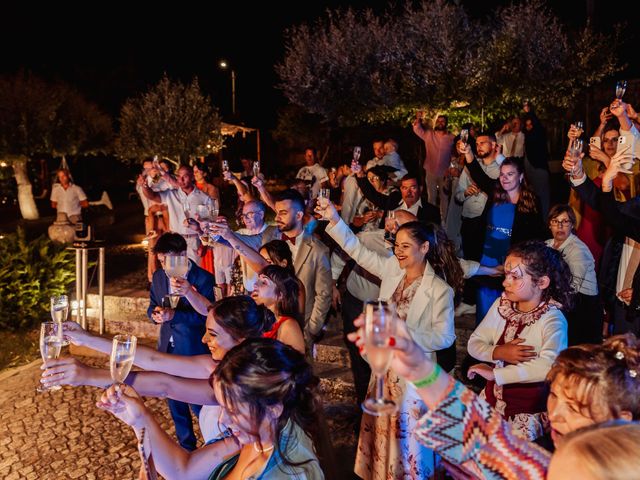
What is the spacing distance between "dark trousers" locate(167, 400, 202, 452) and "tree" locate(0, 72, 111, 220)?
71.1 ft

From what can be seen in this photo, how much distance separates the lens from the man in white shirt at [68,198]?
13086mm

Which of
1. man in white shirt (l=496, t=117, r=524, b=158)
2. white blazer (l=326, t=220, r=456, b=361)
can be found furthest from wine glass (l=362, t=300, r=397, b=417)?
man in white shirt (l=496, t=117, r=524, b=158)

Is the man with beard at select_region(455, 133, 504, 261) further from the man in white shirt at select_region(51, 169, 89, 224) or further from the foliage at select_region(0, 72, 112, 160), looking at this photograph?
the foliage at select_region(0, 72, 112, 160)

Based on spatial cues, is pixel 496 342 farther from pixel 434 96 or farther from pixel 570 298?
pixel 434 96

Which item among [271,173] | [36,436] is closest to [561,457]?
Answer: [36,436]

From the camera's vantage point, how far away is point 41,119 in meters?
24.2

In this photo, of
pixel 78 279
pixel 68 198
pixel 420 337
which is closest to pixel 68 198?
pixel 68 198

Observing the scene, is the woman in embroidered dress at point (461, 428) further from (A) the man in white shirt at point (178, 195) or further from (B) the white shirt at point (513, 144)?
(B) the white shirt at point (513, 144)

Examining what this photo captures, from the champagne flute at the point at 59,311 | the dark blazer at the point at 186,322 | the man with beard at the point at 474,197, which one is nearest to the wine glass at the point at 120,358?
the champagne flute at the point at 59,311

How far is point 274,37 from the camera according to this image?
148 ft

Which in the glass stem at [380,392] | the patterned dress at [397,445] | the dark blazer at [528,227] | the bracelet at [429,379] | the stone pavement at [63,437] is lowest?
the stone pavement at [63,437]

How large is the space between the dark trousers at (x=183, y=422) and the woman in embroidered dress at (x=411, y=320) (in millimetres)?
1656

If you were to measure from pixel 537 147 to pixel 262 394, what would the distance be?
6388 millimetres

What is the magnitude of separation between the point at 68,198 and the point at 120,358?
1161 cm
